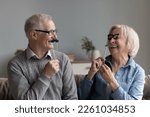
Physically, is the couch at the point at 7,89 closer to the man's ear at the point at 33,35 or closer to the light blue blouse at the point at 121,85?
the light blue blouse at the point at 121,85

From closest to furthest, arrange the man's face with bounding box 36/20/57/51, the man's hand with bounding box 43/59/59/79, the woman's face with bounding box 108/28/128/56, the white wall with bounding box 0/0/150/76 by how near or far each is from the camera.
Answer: the man's hand with bounding box 43/59/59/79
the man's face with bounding box 36/20/57/51
the woman's face with bounding box 108/28/128/56
the white wall with bounding box 0/0/150/76

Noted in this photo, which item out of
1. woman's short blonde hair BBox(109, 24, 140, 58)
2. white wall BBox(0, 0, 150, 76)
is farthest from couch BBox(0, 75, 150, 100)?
white wall BBox(0, 0, 150, 76)

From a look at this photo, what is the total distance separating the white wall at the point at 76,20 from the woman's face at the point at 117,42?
8.17ft

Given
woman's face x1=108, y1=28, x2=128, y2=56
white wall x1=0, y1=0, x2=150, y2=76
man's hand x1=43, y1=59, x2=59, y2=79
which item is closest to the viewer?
man's hand x1=43, y1=59, x2=59, y2=79

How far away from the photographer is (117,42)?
1609 mm

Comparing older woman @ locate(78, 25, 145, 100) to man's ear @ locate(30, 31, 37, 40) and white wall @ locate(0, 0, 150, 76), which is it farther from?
white wall @ locate(0, 0, 150, 76)

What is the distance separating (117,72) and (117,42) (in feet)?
0.52

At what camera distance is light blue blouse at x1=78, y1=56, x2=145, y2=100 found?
1542mm

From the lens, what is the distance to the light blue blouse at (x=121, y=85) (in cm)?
154

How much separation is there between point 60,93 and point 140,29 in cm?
278

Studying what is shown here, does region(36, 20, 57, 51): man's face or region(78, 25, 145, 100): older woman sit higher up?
region(36, 20, 57, 51): man's face

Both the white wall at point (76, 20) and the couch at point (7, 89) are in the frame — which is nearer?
the couch at point (7, 89)

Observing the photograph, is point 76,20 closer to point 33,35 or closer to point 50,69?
point 33,35

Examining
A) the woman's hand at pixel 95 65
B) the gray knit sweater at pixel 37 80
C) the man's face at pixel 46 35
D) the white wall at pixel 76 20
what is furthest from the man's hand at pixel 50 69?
the white wall at pixel 76 20
